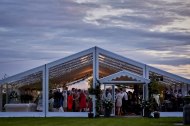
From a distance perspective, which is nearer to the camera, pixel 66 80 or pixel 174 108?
pixel 174 108

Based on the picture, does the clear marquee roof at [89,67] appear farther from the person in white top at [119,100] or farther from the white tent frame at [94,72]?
the person in white top at [119,100]

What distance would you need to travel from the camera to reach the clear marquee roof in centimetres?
3747

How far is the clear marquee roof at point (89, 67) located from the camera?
37.5m

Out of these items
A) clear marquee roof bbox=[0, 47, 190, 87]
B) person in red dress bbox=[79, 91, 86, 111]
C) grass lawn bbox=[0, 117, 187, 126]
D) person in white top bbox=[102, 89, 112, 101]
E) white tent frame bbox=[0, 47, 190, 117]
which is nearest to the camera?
grass lawn bbox=[0, 117, 187, 126]

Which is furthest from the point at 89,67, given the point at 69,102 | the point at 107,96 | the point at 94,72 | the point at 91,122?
the point at 91,122

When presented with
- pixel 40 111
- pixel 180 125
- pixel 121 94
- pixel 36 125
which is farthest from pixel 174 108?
pixel 36 125

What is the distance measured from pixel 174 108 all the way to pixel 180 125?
12.2m

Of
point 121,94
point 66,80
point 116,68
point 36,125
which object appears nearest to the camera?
point 36,125

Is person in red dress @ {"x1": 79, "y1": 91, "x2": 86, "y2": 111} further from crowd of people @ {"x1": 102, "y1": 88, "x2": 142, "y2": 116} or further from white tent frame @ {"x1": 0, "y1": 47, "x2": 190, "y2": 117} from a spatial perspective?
crowd of people @ {"x1": 102, "y1": 88, "x2": 142, "y2": 116}

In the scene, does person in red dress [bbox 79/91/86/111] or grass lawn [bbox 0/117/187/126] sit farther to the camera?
person in red dress [bbox 79/91/86/111]

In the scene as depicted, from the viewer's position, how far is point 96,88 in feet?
121

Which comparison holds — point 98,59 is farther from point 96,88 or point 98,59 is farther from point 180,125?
point 180,125

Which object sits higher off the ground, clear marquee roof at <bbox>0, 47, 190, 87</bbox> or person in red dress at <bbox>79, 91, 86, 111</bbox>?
clear marquee roof at <bbox>0, 47, 190, 87</bbox>

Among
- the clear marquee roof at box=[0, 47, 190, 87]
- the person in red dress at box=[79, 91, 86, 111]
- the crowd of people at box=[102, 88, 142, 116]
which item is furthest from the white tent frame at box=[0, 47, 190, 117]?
the crowd of people at box=[102, 88, 142, 116]
